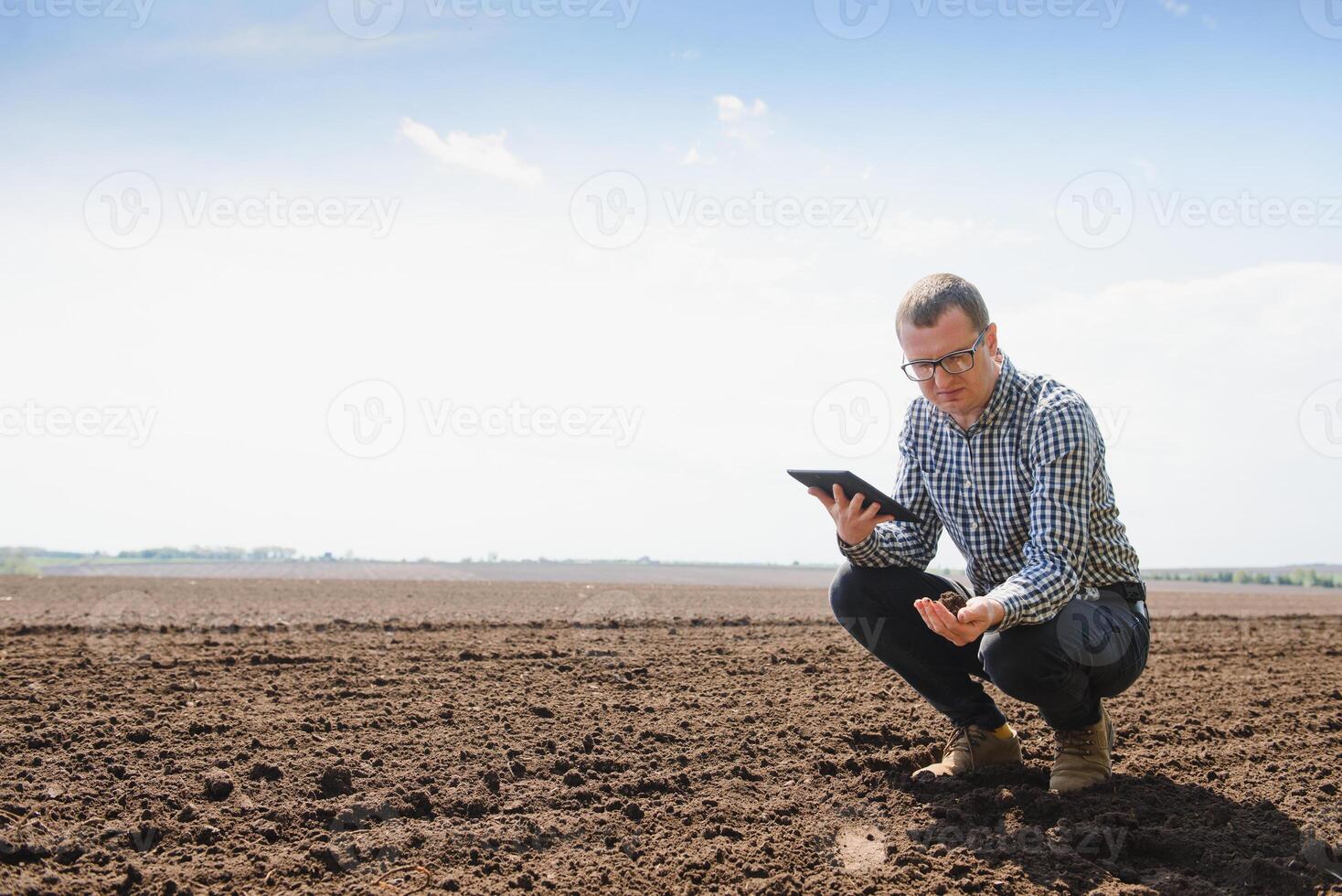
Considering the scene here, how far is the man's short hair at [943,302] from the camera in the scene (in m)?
3.21

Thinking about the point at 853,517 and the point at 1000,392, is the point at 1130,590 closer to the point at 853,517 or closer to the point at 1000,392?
the point at 1000,392

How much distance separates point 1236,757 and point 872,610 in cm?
201

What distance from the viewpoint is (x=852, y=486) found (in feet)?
11.6

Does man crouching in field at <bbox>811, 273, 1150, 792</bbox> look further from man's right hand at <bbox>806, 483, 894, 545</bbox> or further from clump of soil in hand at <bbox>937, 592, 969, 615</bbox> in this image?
clump of soil in hand at <bbox>937, 592, 969, 615</bbox>

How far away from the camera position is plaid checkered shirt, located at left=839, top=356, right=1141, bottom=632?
306cm

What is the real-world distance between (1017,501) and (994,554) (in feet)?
A: 0.81

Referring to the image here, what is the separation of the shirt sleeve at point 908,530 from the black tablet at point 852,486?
0.10 m

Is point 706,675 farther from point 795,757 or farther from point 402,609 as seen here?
point 402,609

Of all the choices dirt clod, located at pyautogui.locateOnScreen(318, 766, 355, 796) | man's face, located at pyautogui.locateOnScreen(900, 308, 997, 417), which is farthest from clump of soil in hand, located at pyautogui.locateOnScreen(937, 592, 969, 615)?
dirt clod, located at pyautogui.locateOnScreen(318, 766, 355, 796)

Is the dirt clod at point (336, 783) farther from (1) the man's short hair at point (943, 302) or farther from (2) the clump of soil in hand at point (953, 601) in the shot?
(1) the man's short hair at point (943, 302)
